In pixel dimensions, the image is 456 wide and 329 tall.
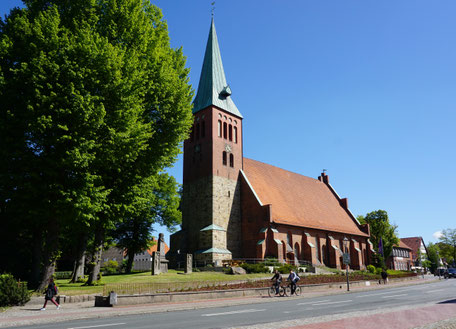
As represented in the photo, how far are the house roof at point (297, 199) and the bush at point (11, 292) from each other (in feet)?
86.2

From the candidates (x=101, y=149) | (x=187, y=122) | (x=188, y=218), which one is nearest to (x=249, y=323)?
(x=101, y=149)

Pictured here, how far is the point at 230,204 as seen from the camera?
3875cm

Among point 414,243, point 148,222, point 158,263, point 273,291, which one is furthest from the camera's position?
point 414,243

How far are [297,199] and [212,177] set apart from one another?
1522 cm

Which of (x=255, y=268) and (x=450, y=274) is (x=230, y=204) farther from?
(x=450, y=274)

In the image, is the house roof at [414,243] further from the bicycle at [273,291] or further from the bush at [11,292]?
the bush at [11,292]

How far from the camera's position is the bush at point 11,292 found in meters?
14.5

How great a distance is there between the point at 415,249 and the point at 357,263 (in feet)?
197

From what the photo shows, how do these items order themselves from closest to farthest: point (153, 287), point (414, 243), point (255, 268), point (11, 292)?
point (11, 292) → point (153, 287) → point (255, 268) → point (414, 243)

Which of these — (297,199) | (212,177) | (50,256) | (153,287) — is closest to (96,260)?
(50,256)

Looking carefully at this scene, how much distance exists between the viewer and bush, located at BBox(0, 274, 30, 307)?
1449 centimetres

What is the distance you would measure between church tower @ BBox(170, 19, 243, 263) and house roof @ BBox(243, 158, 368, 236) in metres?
3.64

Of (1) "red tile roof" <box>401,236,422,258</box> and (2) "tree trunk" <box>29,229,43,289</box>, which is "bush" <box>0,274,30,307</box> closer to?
(2) "tree trunk" <box>29,229,43,289</box>

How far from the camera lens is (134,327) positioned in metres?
9.34
